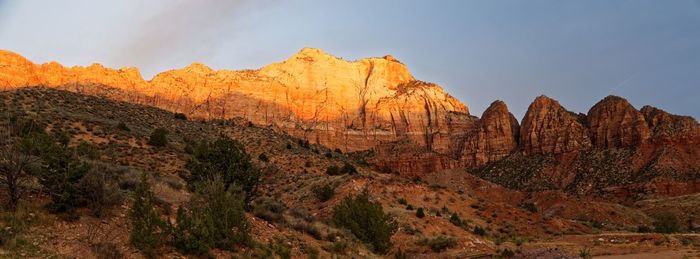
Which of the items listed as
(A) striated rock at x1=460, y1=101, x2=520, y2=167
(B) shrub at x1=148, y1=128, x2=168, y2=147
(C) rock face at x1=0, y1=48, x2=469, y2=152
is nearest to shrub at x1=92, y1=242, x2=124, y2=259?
(B) shrub at x1=148, y1=128, x2=168, y2=147

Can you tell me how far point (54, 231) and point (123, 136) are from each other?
3221cm

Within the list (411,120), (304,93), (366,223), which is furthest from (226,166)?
(411,120)

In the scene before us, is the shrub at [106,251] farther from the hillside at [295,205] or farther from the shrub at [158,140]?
the shrub at [158,140]

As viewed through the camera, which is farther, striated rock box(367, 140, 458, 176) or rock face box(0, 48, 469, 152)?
rock face box(0, 48, 469, 152)

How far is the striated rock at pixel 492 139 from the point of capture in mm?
111438

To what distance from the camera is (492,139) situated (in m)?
115

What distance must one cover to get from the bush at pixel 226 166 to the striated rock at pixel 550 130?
85.6 m

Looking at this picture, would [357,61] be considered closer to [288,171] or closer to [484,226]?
[288,171]

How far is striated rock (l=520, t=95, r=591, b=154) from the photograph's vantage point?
3907 inches

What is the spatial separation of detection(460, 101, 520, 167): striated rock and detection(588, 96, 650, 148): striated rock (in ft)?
55.1

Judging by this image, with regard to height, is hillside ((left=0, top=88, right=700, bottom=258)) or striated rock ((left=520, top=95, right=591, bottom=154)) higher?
striated rock ((left=520, top=95, right=591, bottom=154))

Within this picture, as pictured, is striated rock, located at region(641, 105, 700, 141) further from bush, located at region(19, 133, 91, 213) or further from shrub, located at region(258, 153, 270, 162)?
bush, located at region(19, 133, 91, 213)

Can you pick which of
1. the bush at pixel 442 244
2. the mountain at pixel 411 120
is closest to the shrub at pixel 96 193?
the bush at pixel 442 244

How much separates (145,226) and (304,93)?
369ft
